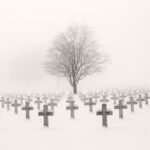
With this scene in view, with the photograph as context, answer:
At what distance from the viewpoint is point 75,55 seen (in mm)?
32969

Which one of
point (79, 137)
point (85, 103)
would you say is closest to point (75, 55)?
point (85, 103)

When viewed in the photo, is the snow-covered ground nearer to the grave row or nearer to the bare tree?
the grave row

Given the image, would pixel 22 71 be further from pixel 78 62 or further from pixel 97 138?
pixel 97 138

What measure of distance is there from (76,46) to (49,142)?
88.6ft

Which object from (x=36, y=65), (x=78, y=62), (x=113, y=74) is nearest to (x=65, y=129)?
(x=78, y=62)

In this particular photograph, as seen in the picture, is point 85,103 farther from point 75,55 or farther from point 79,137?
point 75,55

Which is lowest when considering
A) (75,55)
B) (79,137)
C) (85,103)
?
(79,137)

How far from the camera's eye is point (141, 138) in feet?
23.0

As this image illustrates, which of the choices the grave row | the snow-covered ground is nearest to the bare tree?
the grave row

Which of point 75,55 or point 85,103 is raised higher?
point 75,55

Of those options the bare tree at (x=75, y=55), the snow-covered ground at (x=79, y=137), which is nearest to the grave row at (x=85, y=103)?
the snow-covered ground at (x=79, y=137)

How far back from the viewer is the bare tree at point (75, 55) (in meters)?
32.6

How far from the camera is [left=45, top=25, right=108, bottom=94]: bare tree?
107ft

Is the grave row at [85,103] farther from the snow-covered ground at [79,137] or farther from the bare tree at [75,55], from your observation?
the bare tree at [75,55]
